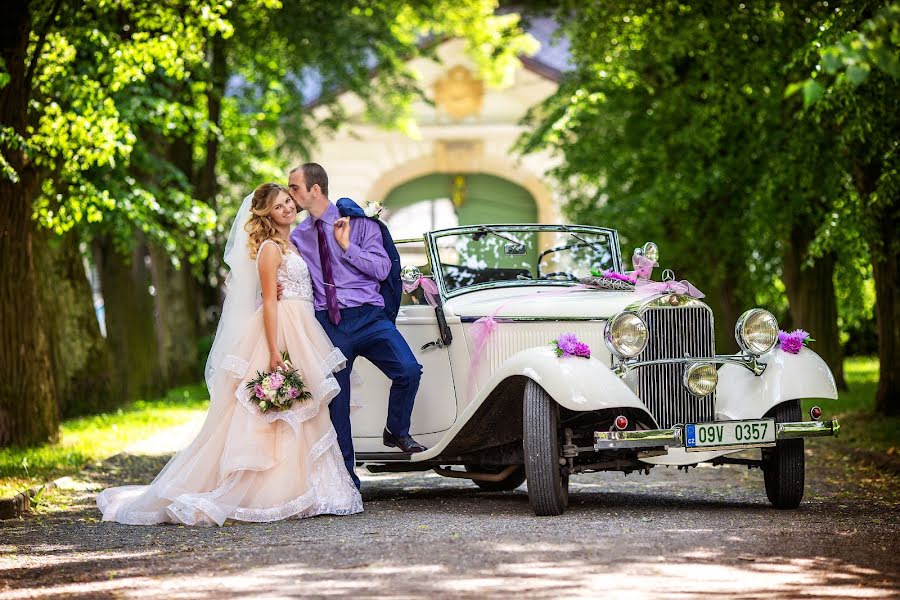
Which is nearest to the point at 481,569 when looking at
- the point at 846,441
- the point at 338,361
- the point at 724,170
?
the point at 338,361

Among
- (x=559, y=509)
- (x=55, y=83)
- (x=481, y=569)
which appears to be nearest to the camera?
(x=481, y=569)

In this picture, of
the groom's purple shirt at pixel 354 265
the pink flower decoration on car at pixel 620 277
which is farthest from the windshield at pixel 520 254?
the groom's purple shirt at pixel 354 265

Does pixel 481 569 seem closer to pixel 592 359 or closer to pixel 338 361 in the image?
pixel 592 359

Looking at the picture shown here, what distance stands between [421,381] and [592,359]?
1.67 meters

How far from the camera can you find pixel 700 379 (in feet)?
28.3

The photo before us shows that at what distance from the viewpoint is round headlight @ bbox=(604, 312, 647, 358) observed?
8367 millimetres

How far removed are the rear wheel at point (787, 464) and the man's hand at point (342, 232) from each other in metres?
2.88

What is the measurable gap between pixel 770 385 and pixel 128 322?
15043mm

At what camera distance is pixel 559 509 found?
27.0 feet

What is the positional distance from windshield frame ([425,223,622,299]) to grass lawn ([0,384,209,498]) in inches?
132

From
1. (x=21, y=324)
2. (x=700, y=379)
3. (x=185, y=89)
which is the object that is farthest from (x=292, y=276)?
(x=185, y=89)

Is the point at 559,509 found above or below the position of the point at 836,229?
below

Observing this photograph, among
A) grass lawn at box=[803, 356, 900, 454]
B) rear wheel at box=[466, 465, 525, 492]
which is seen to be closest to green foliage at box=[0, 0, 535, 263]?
rear wheel at box=[466, 465, 525, 492]

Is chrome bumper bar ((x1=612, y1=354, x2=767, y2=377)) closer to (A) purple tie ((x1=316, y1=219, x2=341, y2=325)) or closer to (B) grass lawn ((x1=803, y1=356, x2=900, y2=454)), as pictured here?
(A) purple tie ((x1=316, y1=219, x2=341, y2=325))
